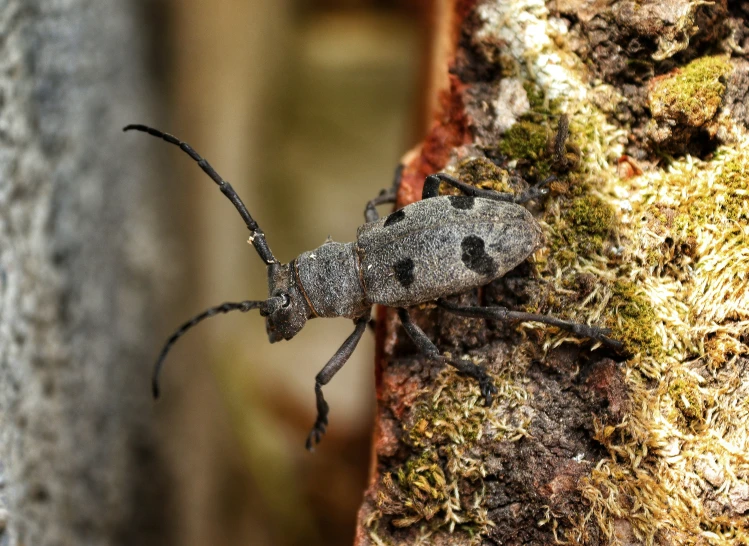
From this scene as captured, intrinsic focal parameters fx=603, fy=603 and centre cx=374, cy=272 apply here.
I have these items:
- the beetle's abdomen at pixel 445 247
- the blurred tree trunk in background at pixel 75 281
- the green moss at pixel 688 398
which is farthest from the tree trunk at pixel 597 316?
the blurred tree trunk in background at pixel 75 281

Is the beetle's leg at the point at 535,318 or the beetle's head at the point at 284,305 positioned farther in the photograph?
the beetle's head at the point at 284,305

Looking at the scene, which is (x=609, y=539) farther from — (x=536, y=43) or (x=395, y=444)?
(x=536, y=43)

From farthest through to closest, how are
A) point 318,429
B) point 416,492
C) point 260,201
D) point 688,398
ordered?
point 260,201, point 318,429, point 416,492, point 688,398

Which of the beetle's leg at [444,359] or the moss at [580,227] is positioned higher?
the moss at [580,227]

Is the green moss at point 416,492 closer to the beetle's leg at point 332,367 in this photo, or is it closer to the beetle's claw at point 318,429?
the beetle's leg at point 332,367

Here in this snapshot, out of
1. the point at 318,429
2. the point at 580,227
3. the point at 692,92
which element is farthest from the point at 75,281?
the point at 692,92

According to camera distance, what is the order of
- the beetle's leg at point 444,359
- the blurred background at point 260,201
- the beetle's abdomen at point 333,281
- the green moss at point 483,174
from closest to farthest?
1. the beetle's leg at point 444,359
2. the green moss at point 483,174
3. the beetle's abdomen at point 333,281
4. the blurred background at point 260,201

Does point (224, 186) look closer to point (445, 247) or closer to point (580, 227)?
point (445, 247)
